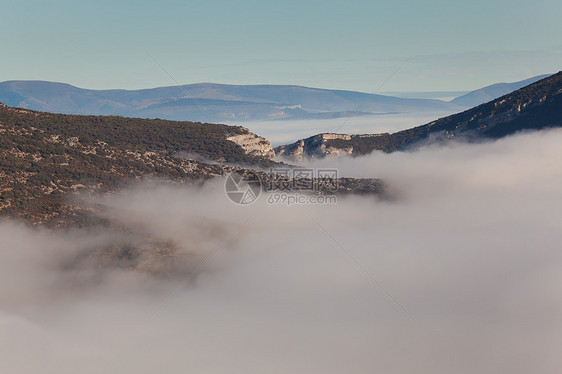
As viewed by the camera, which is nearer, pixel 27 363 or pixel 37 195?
pixel 27 363

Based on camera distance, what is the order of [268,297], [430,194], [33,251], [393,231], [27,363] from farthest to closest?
1. [430,194]
2. [393,231]
3. [268,297]
4. [33,251]
5. [27,363]

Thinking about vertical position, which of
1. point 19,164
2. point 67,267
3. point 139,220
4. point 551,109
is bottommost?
point 67,267

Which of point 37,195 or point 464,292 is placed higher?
point 37,195

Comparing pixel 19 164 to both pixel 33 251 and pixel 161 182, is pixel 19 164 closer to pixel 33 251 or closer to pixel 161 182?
pixel 33 251

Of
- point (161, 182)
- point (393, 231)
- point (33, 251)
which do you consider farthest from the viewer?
point (393, 231)

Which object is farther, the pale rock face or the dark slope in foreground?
the pale rock face

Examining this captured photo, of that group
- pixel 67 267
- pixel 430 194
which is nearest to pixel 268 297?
pixel 67 267

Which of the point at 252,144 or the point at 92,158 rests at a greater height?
the point at 252,144

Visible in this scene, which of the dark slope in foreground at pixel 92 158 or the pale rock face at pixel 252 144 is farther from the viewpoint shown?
the pale rock face at pixel 252 144
